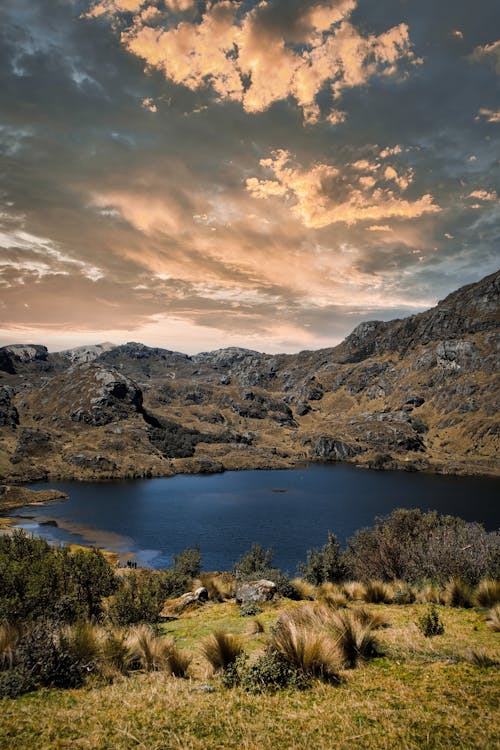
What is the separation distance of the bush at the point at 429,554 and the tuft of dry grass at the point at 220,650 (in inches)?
475

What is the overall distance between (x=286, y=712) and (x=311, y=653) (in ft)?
5.12

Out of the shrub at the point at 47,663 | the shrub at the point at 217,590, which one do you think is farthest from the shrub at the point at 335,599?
the shrub at the point at 47,663

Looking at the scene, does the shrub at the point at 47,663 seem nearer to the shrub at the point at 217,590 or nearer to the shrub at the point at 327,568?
the shrub at the point at 217,590

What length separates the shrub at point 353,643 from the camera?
913 centimetres

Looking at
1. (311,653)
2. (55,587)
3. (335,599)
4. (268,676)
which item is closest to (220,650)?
(268,676)

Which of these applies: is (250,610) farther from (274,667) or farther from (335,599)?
(274,667)

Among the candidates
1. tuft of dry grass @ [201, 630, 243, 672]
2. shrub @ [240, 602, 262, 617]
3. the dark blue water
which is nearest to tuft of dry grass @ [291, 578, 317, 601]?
shrub @ [240, 602, 262, 617]

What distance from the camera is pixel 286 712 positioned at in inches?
274

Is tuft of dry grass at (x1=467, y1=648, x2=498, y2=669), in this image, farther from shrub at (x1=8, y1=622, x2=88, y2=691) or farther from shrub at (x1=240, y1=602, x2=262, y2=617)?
shrub at (x1=240, y1=602, x2=262, y2=617)

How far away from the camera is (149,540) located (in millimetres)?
97438

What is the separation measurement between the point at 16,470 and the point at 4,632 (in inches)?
7792

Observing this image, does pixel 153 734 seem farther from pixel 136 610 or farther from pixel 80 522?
pixel 80 522

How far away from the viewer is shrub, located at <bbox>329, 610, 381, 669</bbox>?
913 centimetres

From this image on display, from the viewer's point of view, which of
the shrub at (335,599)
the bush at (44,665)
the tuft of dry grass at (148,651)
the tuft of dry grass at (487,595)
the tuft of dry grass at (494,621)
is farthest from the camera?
the shrub at (335,599)
